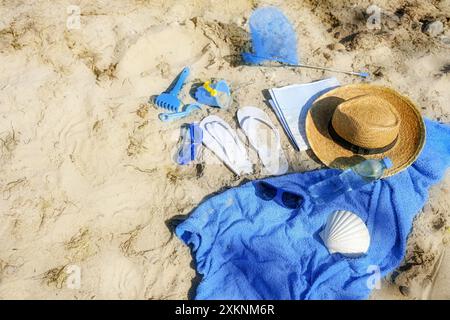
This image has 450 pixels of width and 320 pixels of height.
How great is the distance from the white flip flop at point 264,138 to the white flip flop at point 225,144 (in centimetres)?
9

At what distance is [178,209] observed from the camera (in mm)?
2322

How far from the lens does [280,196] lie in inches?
92.4

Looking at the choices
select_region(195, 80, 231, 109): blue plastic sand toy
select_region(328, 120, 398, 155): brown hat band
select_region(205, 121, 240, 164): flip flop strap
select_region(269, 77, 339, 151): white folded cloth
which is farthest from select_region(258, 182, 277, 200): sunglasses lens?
select_region(195, 80, 231, 109): blue plastic sand toy

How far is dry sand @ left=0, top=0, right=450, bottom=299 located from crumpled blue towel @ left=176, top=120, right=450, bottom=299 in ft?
0.33

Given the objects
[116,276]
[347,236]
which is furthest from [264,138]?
[116,276]

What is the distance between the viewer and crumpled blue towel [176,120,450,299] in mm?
2061

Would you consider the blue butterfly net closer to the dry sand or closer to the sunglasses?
the dry sand

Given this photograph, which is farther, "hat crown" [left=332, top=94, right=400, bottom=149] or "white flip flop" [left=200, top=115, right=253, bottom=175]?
"white flip flop" [left=200, top=115, right=253, bottom=175]

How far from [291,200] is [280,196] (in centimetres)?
7

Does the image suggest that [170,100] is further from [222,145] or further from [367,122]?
[367,122]

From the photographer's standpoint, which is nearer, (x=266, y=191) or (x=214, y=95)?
(x=266, y=191)

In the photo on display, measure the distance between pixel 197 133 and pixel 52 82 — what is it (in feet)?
3.51

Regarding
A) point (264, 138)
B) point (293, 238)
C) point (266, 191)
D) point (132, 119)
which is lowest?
point (293, 238)

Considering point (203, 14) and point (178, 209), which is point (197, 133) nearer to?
point (178, 209)
